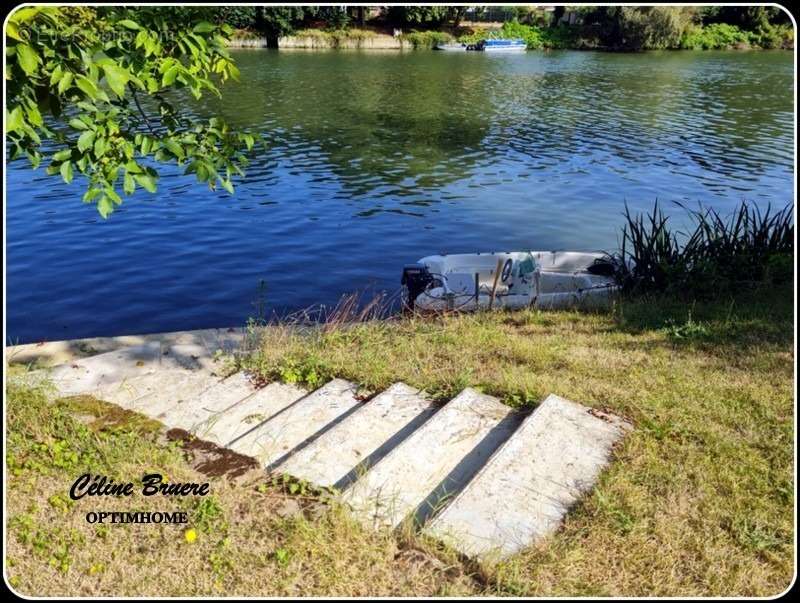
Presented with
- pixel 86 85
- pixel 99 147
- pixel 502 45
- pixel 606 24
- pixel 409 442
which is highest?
pixel 606 24

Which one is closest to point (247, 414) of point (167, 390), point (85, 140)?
point (167, 390)

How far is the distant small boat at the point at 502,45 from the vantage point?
6347cm

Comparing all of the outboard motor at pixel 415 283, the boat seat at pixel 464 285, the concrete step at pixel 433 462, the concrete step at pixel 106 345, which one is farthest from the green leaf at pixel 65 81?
the boat seat at pixel 464 285

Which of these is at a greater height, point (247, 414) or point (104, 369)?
Result: point (247, 414)

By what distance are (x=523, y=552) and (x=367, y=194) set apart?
55.3 feet

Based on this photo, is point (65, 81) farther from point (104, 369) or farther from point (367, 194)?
point (367, 194)

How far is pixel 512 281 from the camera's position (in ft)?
37.1

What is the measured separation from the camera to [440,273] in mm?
11281

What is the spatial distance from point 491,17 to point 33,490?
80.7 metres

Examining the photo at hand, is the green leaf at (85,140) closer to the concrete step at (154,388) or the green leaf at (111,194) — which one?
the green leaf at (111,194)

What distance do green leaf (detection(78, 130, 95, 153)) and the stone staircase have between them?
2.21m

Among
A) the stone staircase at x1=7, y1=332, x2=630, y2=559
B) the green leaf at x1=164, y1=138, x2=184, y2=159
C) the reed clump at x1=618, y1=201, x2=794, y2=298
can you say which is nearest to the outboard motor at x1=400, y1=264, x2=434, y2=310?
the reed clump at x1=618, y1=201, x2=794, y2=298

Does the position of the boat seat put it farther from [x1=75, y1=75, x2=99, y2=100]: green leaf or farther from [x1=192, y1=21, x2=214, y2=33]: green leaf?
Result: [x1=75, y1=75, x2=99, y2=100]: green leaf

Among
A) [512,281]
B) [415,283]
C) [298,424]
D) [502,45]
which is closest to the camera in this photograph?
[298,424]
